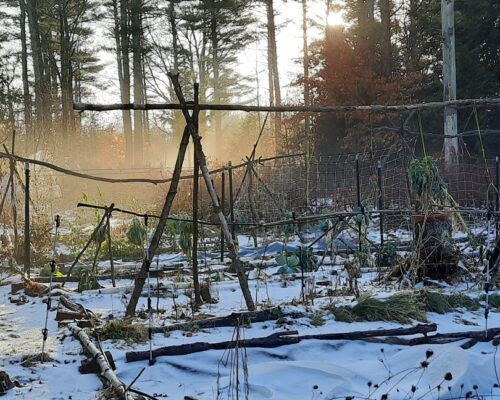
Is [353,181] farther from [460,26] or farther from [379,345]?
[379,345]

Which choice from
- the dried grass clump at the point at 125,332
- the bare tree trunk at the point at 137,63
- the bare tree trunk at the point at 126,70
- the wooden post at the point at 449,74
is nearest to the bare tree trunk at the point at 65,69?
the bare tree trunk at the point at 126,70

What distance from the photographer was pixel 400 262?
21.7 feet

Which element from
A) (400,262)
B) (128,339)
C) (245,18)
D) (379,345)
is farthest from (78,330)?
(245,18)

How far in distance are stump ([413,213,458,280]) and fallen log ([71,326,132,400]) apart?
4.09 metres

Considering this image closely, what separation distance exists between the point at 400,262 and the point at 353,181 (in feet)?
31.0

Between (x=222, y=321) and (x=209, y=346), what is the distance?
29.1 inches

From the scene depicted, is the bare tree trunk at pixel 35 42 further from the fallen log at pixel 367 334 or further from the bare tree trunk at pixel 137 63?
the fallen log at pixel 367 334

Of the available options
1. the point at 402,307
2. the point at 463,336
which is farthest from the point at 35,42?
the point at 463,336

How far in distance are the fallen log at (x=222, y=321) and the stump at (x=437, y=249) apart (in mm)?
2377

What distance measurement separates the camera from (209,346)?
4.35 m

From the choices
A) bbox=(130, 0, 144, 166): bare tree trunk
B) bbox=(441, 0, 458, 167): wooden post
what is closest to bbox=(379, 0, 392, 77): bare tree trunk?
bbox=(441, 0, 458, 167): wooden post

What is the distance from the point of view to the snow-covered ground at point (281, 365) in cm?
347

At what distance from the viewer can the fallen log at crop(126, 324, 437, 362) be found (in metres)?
4.25

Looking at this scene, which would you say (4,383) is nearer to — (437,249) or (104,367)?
(104,367)
